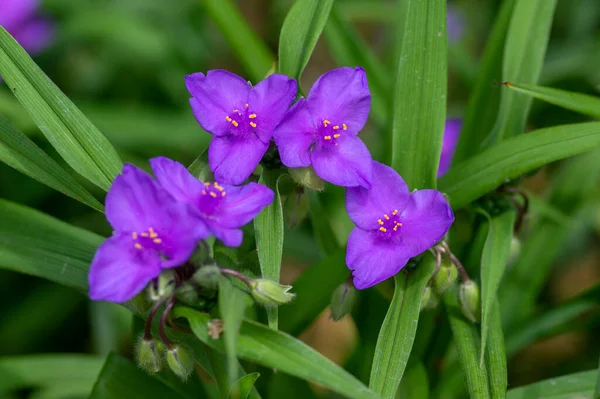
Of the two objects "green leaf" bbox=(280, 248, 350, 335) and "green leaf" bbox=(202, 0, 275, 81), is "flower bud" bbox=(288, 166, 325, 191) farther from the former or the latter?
"green leaf" bbox=(202, 0, 275, 81)

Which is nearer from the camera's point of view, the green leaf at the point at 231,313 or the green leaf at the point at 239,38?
the green leaf at the point at 231,313

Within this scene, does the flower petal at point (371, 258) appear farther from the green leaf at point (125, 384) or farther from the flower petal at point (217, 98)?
the green leaf at point (125, 384)

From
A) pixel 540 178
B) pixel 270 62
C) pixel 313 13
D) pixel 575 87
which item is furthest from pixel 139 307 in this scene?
pixel 540 178

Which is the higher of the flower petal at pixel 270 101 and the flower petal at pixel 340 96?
the flower petal at pixel 340 96

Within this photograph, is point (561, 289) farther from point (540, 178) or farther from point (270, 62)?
point (270, 62)

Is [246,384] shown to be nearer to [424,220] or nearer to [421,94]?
[424,220]

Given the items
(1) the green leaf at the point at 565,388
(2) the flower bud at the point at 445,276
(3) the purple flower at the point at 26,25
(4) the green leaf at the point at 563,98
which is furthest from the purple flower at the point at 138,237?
(3) the purple flower at the point at 26,25
